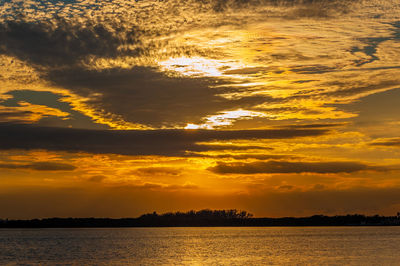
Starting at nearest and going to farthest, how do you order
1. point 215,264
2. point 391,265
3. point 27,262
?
point 391,265, point 215,264, point 27,262

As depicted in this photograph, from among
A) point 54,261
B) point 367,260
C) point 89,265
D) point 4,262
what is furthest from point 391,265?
point 4,262

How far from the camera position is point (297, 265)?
106 m

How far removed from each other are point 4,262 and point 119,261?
25535mm

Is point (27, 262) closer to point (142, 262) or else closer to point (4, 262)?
point (4, 262)

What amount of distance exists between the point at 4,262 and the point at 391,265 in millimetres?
82589

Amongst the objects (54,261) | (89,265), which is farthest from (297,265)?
(54,261)

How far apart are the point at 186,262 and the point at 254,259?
1665cm

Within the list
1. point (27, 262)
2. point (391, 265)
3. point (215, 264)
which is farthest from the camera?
point (27, 262)

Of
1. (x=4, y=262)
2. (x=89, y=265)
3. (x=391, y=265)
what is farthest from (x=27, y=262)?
(x=391, y=265)

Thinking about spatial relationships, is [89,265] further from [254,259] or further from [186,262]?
[254,259]

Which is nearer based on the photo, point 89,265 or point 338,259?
point 89,265

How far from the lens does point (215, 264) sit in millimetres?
110250

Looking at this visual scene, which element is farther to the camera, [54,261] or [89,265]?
[54,261]

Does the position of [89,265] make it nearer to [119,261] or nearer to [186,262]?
[119,261]
